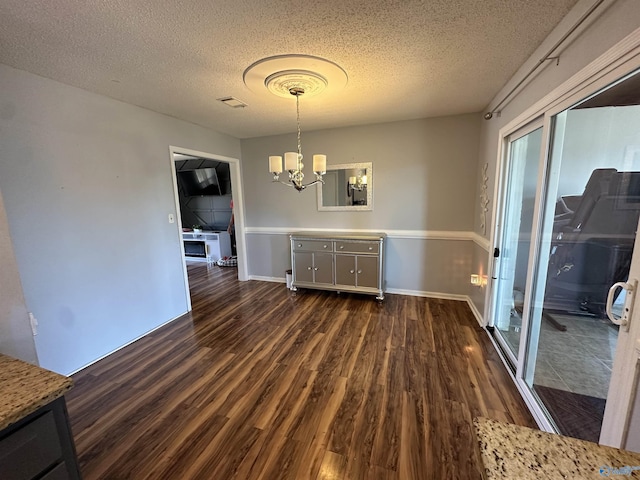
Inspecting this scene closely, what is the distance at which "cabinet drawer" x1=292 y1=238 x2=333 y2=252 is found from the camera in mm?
3832

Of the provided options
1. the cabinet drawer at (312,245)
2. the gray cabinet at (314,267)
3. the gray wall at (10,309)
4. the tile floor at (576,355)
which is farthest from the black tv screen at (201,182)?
the tile floor at (576,355)

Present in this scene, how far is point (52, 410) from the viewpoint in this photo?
0.87m

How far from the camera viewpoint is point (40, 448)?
0.84 meters

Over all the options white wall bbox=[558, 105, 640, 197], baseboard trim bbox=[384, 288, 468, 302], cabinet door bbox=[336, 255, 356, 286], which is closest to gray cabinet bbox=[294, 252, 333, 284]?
cabinet door bbox=[336, 255, 356, 286]

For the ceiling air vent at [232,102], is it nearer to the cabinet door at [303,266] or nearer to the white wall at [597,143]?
the cabinet door at [303,266]

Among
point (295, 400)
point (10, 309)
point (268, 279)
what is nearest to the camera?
point (10, 309)

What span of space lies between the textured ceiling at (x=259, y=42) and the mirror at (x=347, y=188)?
1317mm

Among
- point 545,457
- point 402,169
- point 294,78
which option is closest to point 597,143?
point 545,457

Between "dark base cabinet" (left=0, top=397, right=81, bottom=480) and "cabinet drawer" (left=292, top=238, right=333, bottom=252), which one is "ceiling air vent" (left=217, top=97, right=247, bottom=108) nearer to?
"cabinet drawer" (left=292, top=238, right=333, bottom=252)

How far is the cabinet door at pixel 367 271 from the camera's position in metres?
3.63

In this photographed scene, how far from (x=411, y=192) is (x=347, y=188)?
0.91 m

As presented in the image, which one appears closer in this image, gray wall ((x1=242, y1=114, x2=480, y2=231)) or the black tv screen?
gray wall ((x1=242, y1=114, x2=480, y2=231))

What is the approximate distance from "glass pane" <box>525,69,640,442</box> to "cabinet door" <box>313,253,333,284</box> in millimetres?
2403

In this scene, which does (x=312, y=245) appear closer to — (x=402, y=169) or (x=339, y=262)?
(x=339, y=262)
